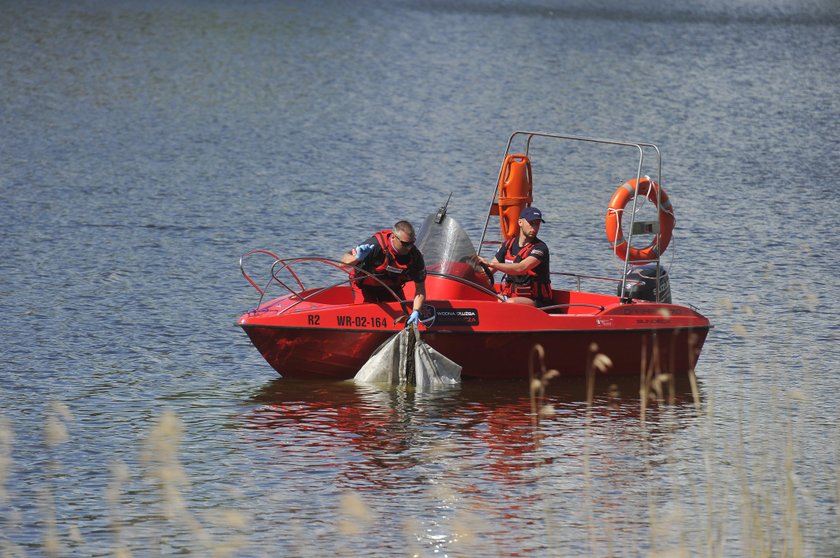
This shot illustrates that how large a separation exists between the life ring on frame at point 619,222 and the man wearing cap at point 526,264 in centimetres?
96

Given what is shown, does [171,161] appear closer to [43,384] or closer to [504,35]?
[43,384]

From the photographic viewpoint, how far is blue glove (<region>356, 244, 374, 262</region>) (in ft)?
44.9

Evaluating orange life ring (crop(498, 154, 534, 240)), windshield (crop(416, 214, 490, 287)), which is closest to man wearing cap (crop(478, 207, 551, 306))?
windshield (crop(416, 214, 490, 287))

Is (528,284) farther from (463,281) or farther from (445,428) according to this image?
(445,428)

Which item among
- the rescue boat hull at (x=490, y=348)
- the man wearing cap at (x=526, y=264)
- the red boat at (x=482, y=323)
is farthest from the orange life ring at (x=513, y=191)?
the rescue boat hull at (x=490, y=348)

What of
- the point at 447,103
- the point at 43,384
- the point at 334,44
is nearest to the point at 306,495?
the point at 43,384

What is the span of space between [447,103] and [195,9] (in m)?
29.7

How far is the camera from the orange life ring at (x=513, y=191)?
1568 centimetres

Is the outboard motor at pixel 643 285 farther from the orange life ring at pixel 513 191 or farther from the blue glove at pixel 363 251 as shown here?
the blue glove at pixel 363 251

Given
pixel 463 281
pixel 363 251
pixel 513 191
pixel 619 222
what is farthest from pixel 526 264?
pixel 363 251

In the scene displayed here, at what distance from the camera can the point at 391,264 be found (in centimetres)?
1383

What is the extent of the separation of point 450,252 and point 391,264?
101 centimetres

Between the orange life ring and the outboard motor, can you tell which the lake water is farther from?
the orange life ring

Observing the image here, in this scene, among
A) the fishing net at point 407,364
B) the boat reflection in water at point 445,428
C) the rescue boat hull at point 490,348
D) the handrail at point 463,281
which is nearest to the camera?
the boat reflection in water at point 445,428
